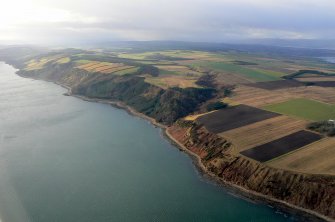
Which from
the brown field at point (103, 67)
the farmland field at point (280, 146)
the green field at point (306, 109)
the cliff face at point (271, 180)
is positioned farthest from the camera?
the brown field at point (103, 67)

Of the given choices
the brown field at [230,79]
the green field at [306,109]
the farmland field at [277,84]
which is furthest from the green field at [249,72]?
the green field at [306,109]

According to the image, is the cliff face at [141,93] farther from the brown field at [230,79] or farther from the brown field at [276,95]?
the brown field at [230,79]

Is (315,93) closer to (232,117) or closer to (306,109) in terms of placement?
(306,109)

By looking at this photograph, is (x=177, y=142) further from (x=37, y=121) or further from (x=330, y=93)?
(x=330, y=93)

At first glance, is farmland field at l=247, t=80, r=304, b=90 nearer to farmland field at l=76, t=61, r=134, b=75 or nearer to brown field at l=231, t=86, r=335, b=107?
brown field at l=231, t=86, r=335, b=107

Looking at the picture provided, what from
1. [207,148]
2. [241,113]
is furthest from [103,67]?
[207,148]

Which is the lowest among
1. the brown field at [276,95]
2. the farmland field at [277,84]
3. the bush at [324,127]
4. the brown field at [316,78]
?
the bush at [324,127]

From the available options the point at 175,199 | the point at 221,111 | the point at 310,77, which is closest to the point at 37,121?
the point at 221,111
